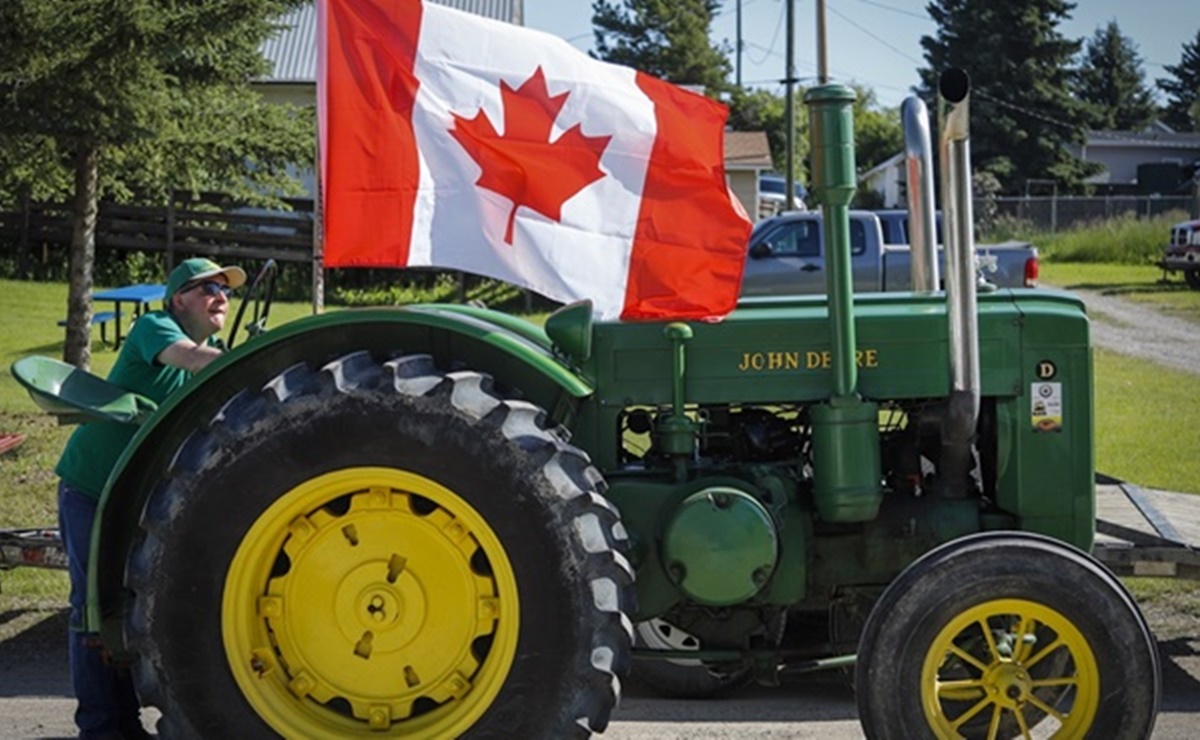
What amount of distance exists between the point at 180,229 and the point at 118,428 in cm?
2459

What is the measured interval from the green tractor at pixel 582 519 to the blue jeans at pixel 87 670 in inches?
20.6

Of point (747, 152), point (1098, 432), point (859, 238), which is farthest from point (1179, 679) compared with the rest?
point (747, 152)

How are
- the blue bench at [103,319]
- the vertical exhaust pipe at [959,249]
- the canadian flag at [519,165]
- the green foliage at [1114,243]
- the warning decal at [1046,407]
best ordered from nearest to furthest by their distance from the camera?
the vertical exhaust pipe at [959,249] → the canadian flag at [519,165] → the warning decal at [1046,407] → the blue bench at [103,319] → the green foliage at [1114,243]

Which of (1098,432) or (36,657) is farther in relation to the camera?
(1098,432)

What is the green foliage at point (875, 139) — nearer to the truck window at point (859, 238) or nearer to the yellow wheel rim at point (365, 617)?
the truck window at point (859, 238)

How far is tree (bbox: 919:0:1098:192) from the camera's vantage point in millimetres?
59750

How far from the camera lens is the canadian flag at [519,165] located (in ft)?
16.2

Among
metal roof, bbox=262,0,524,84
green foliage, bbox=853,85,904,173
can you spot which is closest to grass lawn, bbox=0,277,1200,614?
metal roof, bbox=262,0,524,84

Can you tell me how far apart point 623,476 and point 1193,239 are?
97.4 feet

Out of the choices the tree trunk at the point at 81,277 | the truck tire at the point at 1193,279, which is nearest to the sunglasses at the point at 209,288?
the tree trunk at the point at 81,277

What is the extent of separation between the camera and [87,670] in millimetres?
5566

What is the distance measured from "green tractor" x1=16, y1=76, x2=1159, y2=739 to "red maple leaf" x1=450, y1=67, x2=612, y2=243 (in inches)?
14.8

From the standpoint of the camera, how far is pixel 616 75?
5.11 meters

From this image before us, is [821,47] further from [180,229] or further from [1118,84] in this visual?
[1118,84]
